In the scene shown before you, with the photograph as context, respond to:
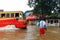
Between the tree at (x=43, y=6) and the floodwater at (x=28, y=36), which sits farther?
the tree at (x=43, y=6)

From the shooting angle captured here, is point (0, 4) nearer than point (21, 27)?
No

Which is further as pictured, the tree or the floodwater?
the tree

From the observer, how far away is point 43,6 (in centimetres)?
3769

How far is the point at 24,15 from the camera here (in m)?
44.7

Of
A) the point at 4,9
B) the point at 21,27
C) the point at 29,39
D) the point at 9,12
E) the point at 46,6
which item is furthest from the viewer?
the point at 4,9

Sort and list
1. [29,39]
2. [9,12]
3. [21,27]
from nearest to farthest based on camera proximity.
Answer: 1. [29,39]
2. [21,27]
3. [9,12]

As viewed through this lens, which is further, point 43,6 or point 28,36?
point 43,6

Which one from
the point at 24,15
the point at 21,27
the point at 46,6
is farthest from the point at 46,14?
the point at 21,27

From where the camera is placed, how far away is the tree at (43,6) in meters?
37.5

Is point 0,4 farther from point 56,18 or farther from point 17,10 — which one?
point 56,18

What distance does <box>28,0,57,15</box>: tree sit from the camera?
3750 cm

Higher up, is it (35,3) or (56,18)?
(35,3)

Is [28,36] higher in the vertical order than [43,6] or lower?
lower

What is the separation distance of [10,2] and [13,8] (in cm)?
169
